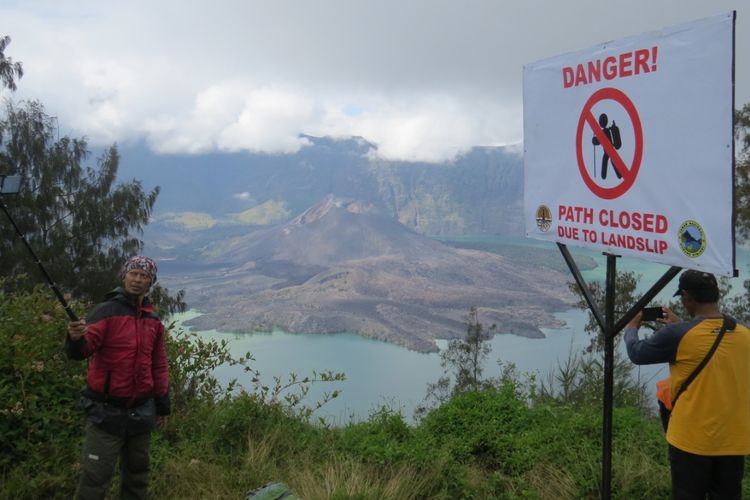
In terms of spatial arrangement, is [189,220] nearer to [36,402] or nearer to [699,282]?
[36,402]

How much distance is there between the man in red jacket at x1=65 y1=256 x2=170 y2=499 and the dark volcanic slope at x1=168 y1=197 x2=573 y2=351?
3499cm

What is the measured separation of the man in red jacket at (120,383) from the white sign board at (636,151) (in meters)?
2.31

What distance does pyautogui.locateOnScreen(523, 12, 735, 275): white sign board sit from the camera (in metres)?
2.22

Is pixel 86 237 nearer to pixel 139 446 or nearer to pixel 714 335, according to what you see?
pixel 139 446

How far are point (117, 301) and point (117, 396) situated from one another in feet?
1.65

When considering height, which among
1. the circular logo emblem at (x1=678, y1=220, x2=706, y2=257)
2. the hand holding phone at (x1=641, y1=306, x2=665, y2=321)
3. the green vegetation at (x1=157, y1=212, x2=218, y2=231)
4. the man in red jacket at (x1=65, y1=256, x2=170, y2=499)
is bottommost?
the man in red jacket at (x1=65, y1=256, x2=170, y2=499)

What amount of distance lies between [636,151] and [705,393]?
3.70 ft

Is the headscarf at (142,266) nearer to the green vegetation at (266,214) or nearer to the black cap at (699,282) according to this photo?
the black cap at (699,282)

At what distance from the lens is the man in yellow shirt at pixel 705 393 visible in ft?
8.16

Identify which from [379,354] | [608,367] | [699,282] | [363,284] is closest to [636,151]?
[699,282]

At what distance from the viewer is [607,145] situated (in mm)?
2701

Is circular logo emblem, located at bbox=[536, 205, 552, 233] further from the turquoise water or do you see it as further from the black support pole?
the turquoise water

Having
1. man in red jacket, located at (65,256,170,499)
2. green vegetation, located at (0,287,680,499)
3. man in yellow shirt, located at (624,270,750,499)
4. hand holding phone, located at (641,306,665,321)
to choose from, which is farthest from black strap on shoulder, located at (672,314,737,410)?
man in red jacket, located at (65,256,170,499)

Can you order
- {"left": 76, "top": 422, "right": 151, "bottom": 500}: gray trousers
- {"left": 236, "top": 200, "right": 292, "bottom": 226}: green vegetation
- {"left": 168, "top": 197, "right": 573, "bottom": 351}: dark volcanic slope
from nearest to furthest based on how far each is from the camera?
{"left": 76, "top": 422, "right": 151, "bottom": 500}: gray trousers, {"left": 168, "top": 197, "right": 573, "bottom": 351}: dark volcanic slope, {"left": 236, "top": 200, "right": 292, "bottom": 226}: green vegetation
